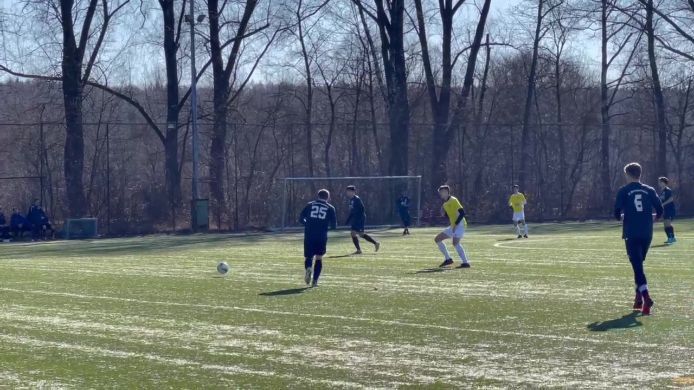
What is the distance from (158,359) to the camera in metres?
10.7

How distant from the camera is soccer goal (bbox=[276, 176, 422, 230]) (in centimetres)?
4290

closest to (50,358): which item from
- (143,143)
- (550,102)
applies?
(143,143)

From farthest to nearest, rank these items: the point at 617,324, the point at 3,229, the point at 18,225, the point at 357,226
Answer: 1. the point at 18,225
2. the point at 3,229
3. the point at 357,226
4. the point at 617,324

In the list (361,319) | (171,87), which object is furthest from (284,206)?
(361,319)

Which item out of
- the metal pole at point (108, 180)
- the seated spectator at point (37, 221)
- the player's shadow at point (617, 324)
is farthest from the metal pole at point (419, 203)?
the player's shadow at point (617, 324)

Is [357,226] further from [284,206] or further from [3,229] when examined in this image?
[3,229]

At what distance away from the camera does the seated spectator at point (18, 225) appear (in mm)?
37875

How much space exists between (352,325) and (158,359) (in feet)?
9.82

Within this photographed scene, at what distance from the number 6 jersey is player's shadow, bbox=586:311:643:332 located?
1.08 m

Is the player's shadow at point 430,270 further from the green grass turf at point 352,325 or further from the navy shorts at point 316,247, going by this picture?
the navy shorts at point 316,247

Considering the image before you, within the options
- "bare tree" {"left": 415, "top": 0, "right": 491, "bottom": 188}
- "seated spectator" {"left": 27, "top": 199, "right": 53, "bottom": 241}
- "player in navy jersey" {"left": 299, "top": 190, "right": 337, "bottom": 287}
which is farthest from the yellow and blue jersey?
"bare tree" {"left": 415, "top": 0, "right": 491, "bottom": 188}

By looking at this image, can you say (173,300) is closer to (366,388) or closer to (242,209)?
(366,388)

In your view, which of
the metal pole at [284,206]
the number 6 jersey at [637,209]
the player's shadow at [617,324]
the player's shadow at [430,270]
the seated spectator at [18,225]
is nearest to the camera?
the player's shadow at [617,324]

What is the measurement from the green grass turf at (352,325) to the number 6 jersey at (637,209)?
1.04 m
